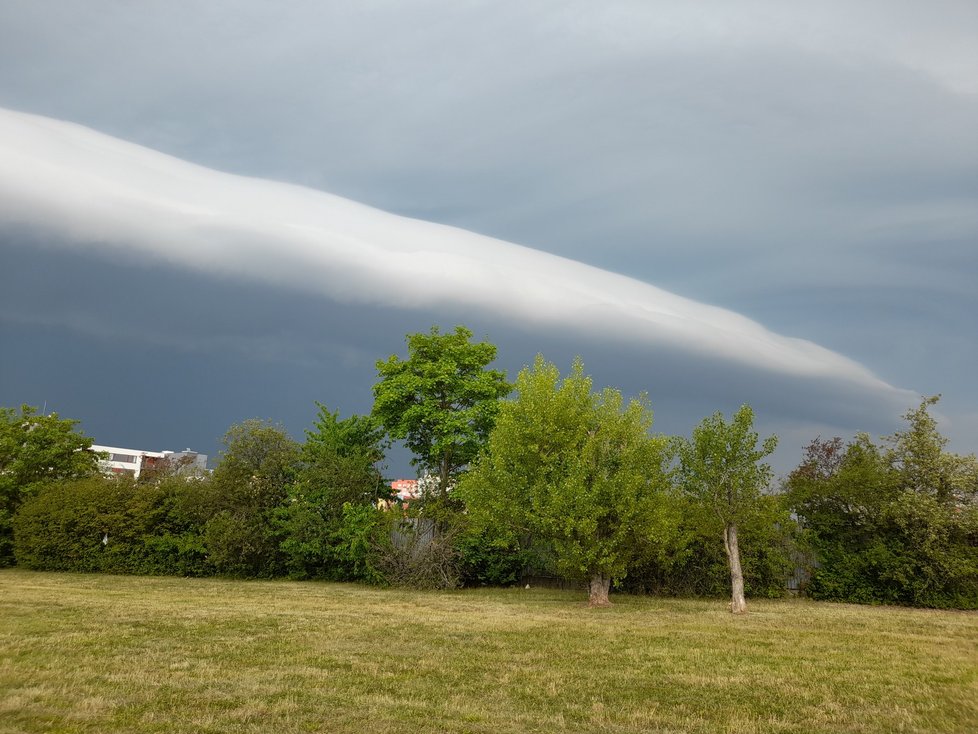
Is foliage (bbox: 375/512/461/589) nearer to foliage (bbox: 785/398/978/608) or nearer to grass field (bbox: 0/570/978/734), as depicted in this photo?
grass field (bbox: 0/570/978/734)

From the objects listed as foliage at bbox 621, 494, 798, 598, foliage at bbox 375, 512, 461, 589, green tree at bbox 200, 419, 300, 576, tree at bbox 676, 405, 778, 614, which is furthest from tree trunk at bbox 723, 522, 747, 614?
green tree at bbox 200, 419, 300, 576

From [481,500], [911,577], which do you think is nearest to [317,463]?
[481,500]

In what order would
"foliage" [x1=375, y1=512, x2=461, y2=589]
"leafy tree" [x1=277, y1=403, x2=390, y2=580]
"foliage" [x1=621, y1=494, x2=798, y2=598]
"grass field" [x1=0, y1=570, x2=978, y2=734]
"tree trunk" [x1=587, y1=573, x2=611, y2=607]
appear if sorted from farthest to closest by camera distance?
"leafy tree" [x1=277, y1=403, x2=390, y2=580] < "foliage" [x1=375, y1=512, x2=461, y2=589] < "foliage" [x1=621, y1=494, x2=798, y2=598] < "tree trunk" [x1=587, y1=573, x2=611, y2=607] < "grass field" [x1=0, y1=570, x2=978, y2=734]

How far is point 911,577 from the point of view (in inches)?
1053

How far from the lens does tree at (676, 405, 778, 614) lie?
22062 mm

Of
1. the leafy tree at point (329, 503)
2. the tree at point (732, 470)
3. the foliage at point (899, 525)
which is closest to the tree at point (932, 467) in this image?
the foliage at point (899, 525)

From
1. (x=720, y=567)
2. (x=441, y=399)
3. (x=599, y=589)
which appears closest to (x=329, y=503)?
(x=441, y=399)

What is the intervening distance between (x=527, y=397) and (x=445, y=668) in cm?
1446

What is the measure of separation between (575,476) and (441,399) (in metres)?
13.9

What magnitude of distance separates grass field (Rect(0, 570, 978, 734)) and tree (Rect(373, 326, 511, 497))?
14.6 metres

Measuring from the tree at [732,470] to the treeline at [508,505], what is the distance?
1.8 inches

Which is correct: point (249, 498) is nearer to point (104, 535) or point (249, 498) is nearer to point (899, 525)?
point (104, 535)

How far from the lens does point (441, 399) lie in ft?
116

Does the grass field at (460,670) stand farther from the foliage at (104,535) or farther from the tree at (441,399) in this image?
the tree at (441,399)
